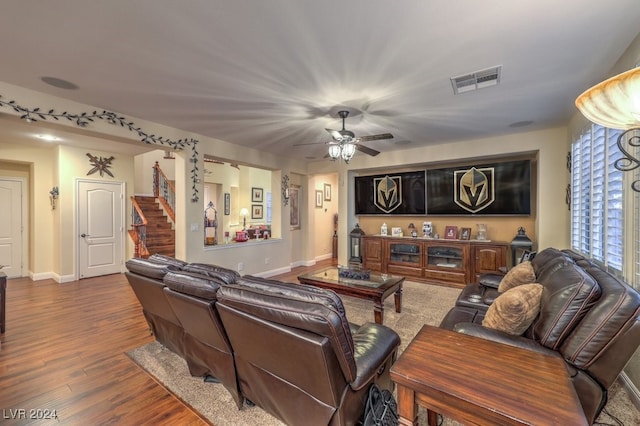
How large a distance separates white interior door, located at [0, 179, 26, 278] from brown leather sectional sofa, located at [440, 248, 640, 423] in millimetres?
7939

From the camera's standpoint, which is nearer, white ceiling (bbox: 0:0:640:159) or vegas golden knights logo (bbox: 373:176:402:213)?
white ceiling (bbox: 0:0:640:159)

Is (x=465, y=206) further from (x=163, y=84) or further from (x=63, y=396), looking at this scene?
(x=63, y=396)

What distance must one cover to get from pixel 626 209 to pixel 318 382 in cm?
267

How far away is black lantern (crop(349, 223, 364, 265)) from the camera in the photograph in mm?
6191

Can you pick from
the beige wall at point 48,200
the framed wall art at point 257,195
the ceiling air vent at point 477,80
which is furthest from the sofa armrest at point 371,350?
the framed wall art at point 257,195

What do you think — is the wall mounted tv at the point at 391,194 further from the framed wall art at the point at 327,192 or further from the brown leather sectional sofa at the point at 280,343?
the brown leather sectional sofa at the point at 280,343

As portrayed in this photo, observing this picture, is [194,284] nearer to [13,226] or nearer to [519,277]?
[519,277]

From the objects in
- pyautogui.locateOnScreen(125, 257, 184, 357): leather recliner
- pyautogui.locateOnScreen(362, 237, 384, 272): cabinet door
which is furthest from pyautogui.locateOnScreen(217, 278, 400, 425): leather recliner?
pyautogui.locateOnScreen(362, 237, 384, 272): cabinet door

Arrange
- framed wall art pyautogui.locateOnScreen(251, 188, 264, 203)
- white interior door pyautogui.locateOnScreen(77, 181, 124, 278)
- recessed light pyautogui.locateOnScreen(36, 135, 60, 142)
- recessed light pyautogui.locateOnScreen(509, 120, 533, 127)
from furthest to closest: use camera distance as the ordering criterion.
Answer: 1. framed wall art pyautogui.locateOnScreen(251, 188, 264, 203)
2. white interior door pyautogui.locateOnScreen(77, 181, 124, 278)
3. recessed light pyautogui.locateOnScreen(36, 135, 60, 142)
4. recessed light pyautogui.locateOnScreen(509, 120, 533, 127)

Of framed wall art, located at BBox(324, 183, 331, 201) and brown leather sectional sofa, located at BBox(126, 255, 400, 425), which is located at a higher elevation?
framed wall art, located at BBox(324, 183, 331, 201)

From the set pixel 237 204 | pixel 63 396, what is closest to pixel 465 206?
pixel 63 396

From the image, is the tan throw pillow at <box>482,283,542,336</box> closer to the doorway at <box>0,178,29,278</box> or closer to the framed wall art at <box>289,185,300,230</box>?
the framed wall art at <box>289,185,300,230</box>

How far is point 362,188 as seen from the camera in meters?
6.35

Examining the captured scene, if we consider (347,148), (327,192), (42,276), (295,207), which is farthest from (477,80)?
(42,276)
